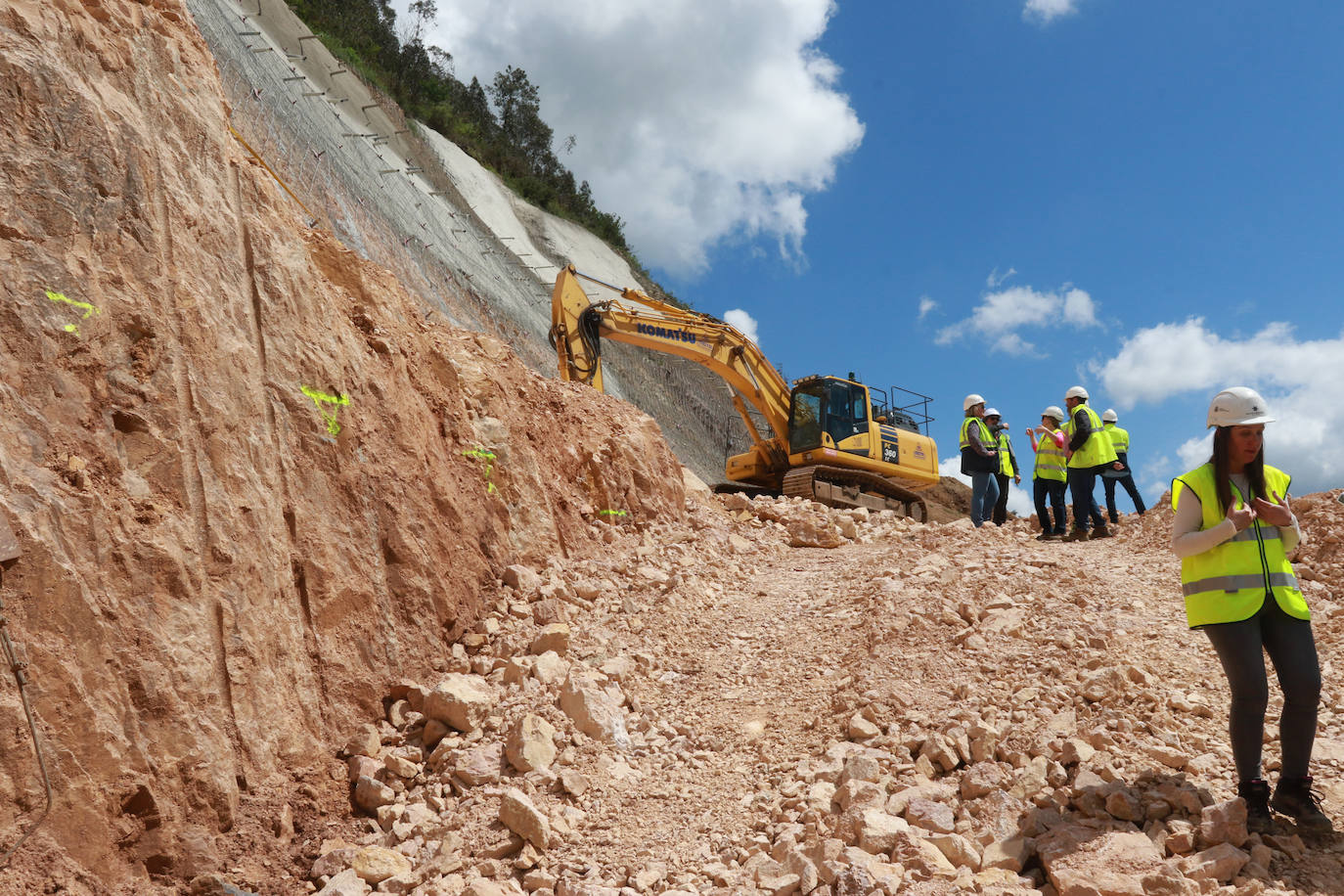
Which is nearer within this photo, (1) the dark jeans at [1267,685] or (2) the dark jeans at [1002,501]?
(1) the dark jeans at [1267,685]

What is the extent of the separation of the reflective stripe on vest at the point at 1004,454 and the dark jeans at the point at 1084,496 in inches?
40.0

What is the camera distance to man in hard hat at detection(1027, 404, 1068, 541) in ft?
33.4

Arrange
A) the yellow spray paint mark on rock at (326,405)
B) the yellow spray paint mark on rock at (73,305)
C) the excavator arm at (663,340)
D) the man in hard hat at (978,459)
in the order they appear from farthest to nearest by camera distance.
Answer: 1. the excavator arm at (663,340)
2. the man in hard hat at (978,459)
3. the yellow spray paint mark on rock at (326,405)
4. the yellow spray paint mark on rock at (73,305)

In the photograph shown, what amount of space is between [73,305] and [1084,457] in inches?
354

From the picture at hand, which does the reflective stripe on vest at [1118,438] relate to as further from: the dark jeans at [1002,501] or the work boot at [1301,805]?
the work boot at [1301,805]

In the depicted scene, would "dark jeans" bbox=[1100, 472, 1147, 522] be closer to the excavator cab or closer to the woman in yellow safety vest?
the excavator cab

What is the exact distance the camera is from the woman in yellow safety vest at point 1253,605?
364 centimetres

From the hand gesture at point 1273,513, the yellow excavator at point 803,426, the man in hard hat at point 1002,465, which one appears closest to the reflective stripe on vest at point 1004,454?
the man in hard hat at point 1002,465

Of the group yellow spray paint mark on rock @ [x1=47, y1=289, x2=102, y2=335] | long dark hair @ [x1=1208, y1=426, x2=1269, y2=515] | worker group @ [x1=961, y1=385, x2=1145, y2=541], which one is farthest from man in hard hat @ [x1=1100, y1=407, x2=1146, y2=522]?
yellow spray paint mark on rock @ [x1=47, y1=289, x2=102, y2=335]

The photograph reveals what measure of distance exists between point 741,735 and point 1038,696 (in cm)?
164

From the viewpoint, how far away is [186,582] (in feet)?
14.4

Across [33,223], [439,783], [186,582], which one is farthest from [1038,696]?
[33,223]

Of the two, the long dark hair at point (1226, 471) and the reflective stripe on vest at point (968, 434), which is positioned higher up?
the reflective stripe on vest at point (968, 434)

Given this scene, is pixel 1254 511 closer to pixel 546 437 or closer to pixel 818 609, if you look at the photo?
pixel 818 609
